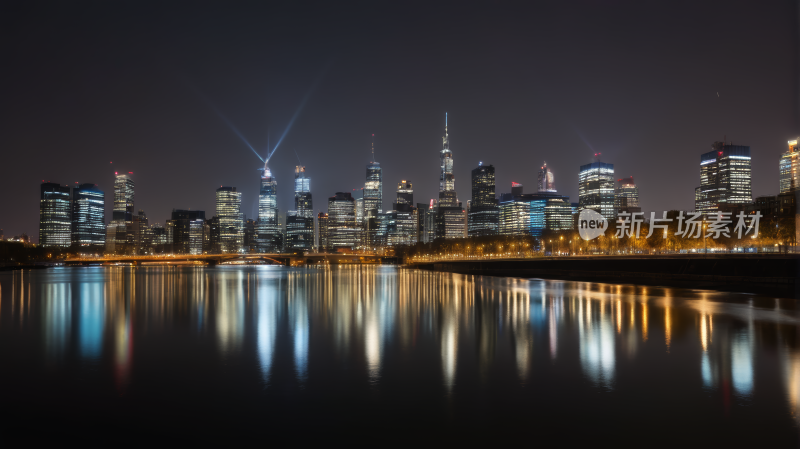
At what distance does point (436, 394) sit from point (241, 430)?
16.8ft

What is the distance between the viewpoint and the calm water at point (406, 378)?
11570 mm

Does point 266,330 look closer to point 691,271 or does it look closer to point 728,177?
point 691,271

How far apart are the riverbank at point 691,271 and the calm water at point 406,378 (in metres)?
24.8

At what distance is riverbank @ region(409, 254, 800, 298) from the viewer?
52.6 metres

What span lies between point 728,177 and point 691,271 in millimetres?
136788

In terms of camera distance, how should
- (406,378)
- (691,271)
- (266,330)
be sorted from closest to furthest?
(406,378)
(266,330)
(691,271)

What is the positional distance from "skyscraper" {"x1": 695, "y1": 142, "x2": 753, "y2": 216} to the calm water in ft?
549

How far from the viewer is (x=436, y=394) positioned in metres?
14.3

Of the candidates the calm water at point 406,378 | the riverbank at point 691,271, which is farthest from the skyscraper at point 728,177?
the calm water at point 406,378

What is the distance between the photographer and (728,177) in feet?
586

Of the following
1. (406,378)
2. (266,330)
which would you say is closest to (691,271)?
(266,330)

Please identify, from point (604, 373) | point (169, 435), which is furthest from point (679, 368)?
point (169, 435)

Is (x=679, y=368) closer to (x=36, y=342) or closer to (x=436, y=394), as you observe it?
(x=436, y=394)

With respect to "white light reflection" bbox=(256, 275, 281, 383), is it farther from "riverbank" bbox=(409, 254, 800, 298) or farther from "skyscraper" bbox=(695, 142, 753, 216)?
"skyscraper" bbox=(695, 142, 753, 216)
